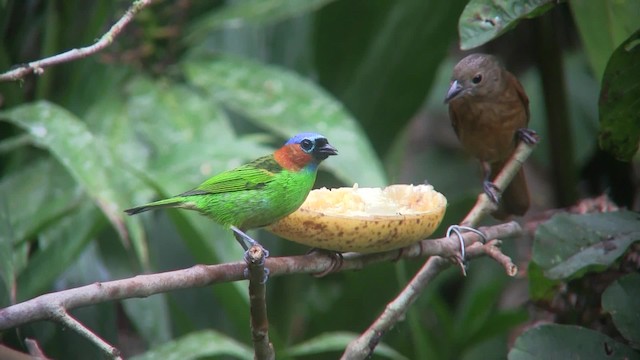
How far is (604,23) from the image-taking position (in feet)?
6.67

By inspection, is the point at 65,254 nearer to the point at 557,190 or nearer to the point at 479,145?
the point at 479,145

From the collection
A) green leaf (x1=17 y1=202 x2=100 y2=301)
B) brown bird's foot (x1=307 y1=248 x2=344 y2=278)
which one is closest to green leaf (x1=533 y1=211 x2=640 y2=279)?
brown bird's foot (x1=307 y1=248 x2=344 y2=278)

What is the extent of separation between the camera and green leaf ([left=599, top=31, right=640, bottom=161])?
1739 millimetres

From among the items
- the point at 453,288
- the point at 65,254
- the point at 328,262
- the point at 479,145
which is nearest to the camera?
the point at 328,262

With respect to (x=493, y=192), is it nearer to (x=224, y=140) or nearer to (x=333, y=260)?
(x=333, y=260)

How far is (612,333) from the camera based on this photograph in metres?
1.98

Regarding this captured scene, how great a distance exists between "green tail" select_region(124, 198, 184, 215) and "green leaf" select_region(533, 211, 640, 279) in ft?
2.55

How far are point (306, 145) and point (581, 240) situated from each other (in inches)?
25.9

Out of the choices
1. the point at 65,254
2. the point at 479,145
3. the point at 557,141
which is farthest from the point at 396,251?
the point at 557,141

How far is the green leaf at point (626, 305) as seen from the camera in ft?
5.65

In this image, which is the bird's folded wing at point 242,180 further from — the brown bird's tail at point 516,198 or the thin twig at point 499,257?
the brown bird's tail at point 516,198

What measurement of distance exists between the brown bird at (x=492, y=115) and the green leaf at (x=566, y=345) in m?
0.40

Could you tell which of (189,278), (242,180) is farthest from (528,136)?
(189,278)

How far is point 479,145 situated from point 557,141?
1.29m
